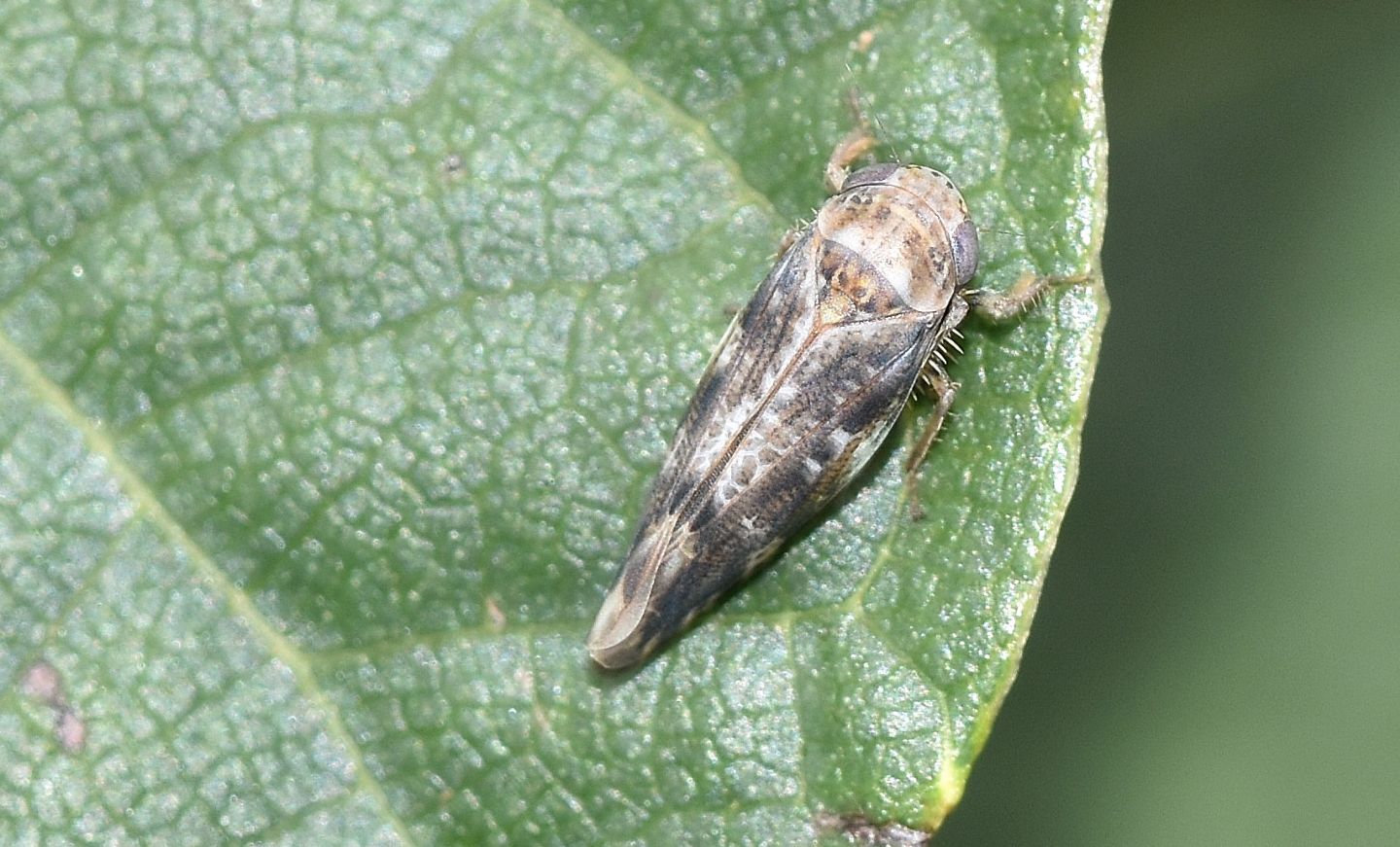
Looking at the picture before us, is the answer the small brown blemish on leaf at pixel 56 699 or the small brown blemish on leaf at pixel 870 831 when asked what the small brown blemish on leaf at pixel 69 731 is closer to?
the small brown blemish on leaf at pixel 56 699

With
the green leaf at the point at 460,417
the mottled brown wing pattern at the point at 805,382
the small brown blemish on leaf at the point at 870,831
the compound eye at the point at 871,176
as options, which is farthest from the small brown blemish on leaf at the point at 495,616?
the compound eye at the point at 871,176

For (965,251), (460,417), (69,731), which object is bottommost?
(69,731)

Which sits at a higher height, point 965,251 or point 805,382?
point 965,251

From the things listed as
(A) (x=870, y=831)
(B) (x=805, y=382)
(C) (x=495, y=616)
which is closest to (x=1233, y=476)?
(B) (x=805, y=382)

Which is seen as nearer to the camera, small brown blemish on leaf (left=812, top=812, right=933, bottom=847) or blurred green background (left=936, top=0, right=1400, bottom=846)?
small brown blemish on leaf (left=812, top=812, right=933, bottom=847)

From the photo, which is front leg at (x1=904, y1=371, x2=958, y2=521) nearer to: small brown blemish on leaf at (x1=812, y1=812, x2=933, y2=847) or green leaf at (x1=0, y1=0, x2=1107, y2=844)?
green leaf at (x1=0, y1=0, x2=1107, y2=844)

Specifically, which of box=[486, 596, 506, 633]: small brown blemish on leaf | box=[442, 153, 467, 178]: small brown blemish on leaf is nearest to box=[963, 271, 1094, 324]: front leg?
box=[442, 153, 467, 178]: small brown blemish on leaf

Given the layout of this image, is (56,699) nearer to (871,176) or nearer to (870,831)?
(870,831)
